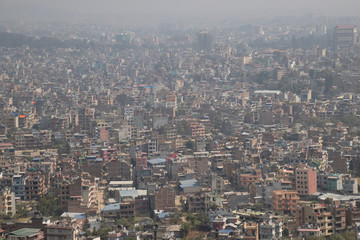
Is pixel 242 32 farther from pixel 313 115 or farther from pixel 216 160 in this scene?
pixel 216 160

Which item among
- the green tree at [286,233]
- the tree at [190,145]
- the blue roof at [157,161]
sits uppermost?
the green tree at [286,233]

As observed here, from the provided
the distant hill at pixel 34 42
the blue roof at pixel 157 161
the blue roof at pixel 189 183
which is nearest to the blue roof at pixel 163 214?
the blue roof at pixel 189 183

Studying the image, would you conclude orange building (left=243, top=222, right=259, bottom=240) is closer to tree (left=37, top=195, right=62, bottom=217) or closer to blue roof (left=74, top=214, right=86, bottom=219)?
blue roof (left=74, top=214, right=86, bottom=219)

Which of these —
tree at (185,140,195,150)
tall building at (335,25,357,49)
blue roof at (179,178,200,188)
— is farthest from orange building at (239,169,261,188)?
tall building at (335,25,357,49)

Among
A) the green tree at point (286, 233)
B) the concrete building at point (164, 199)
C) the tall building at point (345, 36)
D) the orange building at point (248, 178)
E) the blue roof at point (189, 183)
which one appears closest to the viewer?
the green tree at point (286, 233)

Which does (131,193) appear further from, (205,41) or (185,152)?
(205,41)

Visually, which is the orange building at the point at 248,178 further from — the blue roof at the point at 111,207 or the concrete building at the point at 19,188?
the concrete building at the point at 19,188
